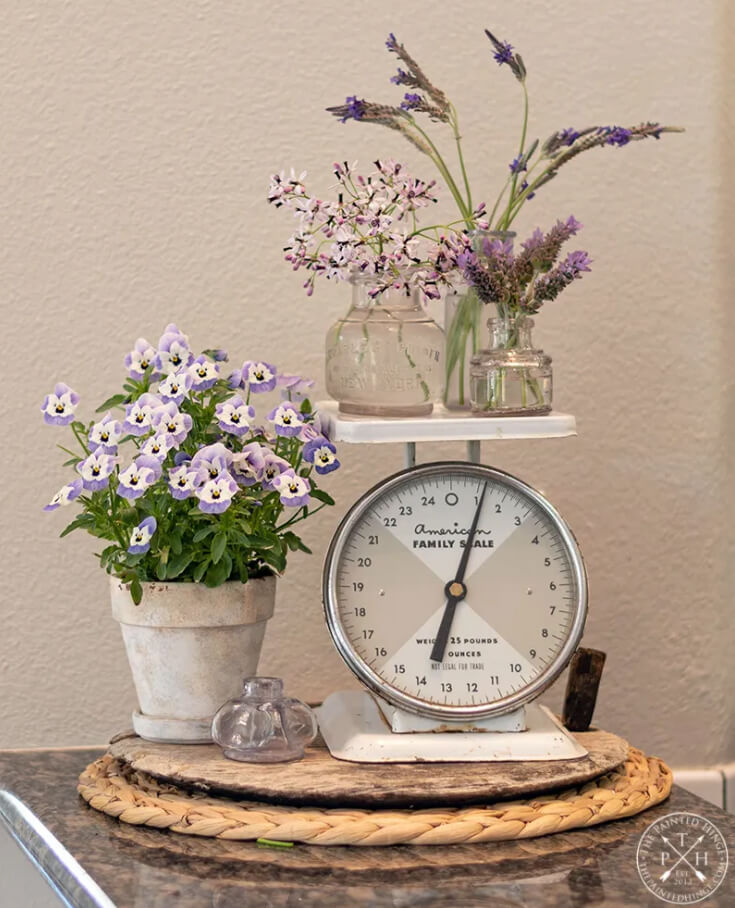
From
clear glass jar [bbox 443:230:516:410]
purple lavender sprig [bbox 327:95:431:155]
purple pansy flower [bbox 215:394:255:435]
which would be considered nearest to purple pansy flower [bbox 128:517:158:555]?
purple pansy flower [bbox 215:394:255:435]

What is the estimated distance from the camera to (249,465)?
1.26 m

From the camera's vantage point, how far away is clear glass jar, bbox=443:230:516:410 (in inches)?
51.4

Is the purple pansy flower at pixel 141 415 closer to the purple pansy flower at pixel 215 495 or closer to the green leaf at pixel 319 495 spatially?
the purple pansy flower at pixel 215 495

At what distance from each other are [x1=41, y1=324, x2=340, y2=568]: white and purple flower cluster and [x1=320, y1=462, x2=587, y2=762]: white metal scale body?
97 millimetres

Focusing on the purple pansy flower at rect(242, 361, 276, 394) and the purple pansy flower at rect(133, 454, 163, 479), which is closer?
the purple pansy flower at rect(133, 454, 163, 479)

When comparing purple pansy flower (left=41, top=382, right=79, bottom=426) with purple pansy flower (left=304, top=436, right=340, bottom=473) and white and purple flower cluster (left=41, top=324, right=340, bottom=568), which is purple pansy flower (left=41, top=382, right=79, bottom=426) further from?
purple pansy flower (left=304, top=436, right=340, bottom=473)

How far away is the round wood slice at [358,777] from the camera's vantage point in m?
1.13

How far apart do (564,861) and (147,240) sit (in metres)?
0.87

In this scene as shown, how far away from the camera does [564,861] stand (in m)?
1.07

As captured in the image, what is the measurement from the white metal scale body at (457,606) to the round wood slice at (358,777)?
1.0 inches

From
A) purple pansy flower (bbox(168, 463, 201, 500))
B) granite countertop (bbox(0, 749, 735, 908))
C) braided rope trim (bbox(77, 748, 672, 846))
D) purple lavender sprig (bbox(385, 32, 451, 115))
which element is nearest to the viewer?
granite countertop (bbox(0, 749, 735, 908))

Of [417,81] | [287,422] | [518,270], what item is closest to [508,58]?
[417,81]

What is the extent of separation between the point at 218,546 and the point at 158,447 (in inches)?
4.4

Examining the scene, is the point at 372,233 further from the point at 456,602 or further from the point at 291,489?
the point at 456,602
